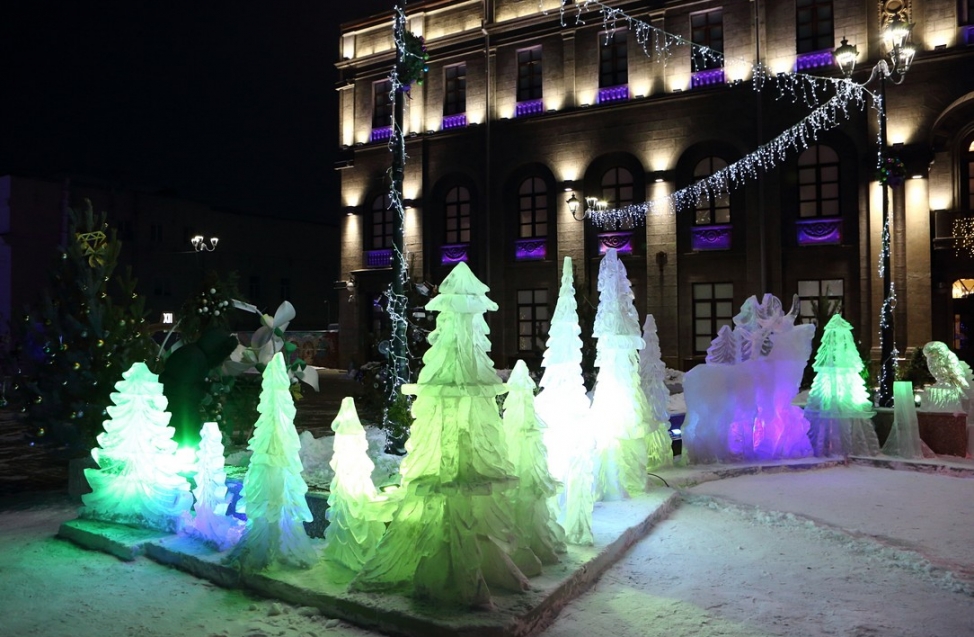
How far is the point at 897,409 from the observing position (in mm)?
11961

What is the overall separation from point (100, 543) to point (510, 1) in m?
28.0

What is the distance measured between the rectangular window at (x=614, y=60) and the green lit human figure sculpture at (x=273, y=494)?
2494 cm

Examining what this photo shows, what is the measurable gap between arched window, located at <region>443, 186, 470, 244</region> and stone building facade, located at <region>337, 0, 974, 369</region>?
0.23 ft

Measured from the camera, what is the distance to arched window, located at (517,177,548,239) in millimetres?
30500

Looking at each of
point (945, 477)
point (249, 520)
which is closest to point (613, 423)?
point (249, 520)

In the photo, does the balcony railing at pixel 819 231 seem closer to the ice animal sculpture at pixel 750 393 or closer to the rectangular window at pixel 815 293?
the rectangular window at pixel 815 293

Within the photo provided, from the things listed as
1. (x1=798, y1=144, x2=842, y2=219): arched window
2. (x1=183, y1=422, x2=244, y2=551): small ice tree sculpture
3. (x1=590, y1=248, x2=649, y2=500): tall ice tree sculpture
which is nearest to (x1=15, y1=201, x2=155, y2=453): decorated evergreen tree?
(x1=183, y1=422, x2=244, y2=551): small ice tree sculpture

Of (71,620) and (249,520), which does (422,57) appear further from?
(71,620)

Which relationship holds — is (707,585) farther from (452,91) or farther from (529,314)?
(452,91)

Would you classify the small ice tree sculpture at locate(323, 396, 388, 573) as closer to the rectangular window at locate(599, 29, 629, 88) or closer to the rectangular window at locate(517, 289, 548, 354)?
the rectangular window at locate(517, 289, 548, 354)

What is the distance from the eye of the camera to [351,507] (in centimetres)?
630

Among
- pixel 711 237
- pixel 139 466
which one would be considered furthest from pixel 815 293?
pixel 139 466

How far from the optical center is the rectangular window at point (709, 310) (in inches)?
1057

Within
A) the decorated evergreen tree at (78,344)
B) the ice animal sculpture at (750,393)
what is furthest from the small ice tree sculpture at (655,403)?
the decorated evergreen tree at (78,344)
